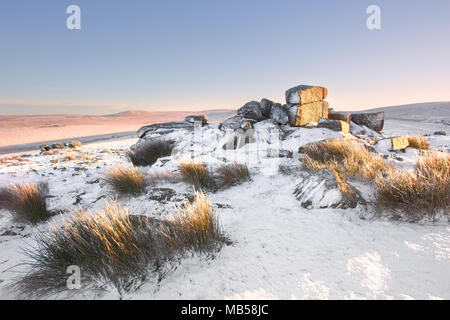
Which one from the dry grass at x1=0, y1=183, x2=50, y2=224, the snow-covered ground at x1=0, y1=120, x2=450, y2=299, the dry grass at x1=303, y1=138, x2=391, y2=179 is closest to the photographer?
the snow-covered ground at x1=0, y1=120, x2=450, y2=299

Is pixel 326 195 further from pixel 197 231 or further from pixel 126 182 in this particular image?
pixel 126 182

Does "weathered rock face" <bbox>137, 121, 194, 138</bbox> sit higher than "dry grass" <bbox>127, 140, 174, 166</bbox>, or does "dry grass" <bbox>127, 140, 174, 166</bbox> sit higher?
"weathered rock face" <bbox>137, 121, 194, 138</bbox>

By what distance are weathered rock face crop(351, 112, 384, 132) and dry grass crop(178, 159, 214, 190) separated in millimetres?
8877

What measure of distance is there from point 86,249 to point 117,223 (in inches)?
13.6

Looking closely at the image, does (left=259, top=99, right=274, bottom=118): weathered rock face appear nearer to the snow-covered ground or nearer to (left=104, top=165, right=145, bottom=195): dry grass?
the snow-covered ground

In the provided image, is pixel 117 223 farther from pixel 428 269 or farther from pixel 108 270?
Result: pixel 428 269

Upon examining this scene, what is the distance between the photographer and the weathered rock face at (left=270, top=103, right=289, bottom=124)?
8.25 m

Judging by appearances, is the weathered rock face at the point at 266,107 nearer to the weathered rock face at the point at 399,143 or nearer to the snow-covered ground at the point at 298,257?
the weathered rock face at the point at 399,143

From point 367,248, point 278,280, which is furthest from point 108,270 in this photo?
point 367,248

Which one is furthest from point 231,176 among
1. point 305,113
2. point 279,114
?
point 305,113

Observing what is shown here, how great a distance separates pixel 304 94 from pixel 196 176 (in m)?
6.11

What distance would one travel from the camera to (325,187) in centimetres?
293

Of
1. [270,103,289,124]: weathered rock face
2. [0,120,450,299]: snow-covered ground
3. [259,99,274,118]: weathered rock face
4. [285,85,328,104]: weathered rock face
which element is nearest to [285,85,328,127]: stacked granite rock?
[285,85,328,104]: weathered rock face

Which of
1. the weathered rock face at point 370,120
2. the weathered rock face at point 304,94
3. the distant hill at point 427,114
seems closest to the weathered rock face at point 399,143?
the weathered rock face at point 304,94
